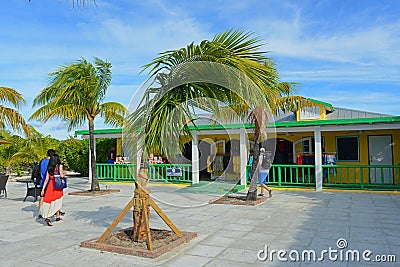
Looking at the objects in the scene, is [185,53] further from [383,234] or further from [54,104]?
[54,104]

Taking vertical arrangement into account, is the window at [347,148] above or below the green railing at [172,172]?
above

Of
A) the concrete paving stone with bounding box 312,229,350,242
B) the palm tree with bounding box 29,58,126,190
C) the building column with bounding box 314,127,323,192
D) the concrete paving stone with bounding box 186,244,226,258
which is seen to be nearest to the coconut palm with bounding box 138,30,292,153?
the concrete paving stone with bounding box 186,244,226,258

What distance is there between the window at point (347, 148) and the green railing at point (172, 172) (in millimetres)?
6686

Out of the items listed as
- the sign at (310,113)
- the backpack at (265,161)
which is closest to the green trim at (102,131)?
the backpack at (265,161)

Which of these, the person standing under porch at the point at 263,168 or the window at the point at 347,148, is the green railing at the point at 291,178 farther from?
the person standing under porch at the point at 263,168

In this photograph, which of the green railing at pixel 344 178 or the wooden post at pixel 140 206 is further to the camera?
the green railing at pixel 344 178

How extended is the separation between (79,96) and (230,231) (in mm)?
8028

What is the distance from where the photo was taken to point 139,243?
19.0ft

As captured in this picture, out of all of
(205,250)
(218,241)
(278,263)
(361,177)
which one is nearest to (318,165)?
(361,177)

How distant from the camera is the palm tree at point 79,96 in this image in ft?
41.6

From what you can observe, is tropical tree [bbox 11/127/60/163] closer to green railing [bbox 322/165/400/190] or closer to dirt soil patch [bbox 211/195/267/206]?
dirt soil patch [bbox 211/195/267/206]

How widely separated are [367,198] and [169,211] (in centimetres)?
630

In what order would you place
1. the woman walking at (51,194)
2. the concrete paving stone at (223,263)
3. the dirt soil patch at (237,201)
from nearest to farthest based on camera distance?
the concrete paving stone at (223,263), the woman walking at (51,194), the dirt soil patch at (237,201)

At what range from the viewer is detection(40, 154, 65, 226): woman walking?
7.79 metres
